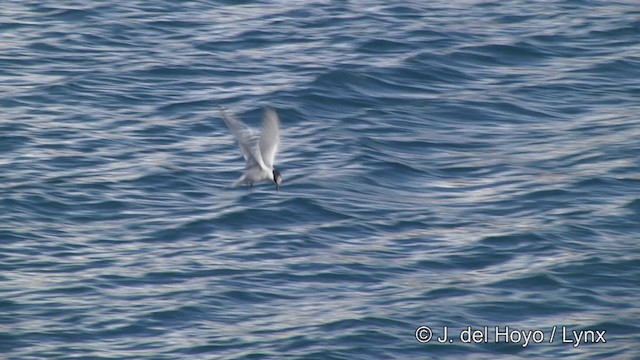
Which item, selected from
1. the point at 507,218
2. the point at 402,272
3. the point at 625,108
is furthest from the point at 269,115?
the point at 625,108

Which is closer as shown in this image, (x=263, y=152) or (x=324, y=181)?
(x=263, y=152)

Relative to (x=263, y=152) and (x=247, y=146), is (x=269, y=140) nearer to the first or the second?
(x=263, y=152)

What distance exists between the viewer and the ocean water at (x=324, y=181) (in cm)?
1233

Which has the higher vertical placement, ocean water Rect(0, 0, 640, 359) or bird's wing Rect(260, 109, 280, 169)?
bird's wing Rect(260, 109, 280, 169)

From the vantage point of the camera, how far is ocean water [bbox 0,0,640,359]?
1233 centimetres

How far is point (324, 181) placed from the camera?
50.8ft

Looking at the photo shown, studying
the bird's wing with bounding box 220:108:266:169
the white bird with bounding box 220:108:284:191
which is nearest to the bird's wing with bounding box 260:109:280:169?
the white bird with bounding box 220:108:284:191

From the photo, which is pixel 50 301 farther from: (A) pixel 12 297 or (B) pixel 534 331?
(B) pixel 534 331

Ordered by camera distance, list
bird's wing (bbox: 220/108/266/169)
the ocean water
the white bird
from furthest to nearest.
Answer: the ocean water → the white bird → bird's wing (bbox: 220/108/266/169)

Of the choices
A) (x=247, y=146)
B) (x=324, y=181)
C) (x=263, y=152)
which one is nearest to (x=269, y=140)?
(x=263, y=152)

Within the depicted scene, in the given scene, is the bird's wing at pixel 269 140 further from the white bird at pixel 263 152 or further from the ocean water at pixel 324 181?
the ocean water at pixel 324 181

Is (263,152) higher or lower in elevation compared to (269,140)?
lower

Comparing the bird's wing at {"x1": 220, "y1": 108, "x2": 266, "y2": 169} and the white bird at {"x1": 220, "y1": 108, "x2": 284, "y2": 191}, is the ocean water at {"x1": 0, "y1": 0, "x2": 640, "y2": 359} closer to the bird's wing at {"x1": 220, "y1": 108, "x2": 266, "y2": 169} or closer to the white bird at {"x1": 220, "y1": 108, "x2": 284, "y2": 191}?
the white bird at {"x1": 220, "y1": 108, "x2": 284, "y2": 191}

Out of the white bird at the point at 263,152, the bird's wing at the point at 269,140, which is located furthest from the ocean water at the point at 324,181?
the bird's wing at the point at 269,140
